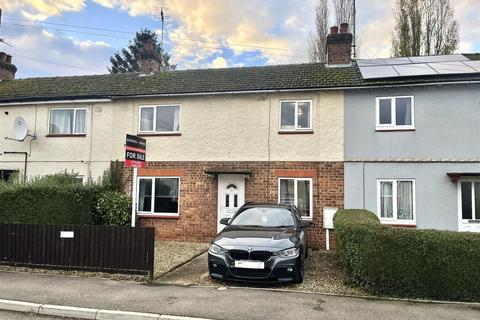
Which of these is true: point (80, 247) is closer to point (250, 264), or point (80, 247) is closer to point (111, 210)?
point (250, 264)

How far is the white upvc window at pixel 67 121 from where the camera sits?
15.8 meters

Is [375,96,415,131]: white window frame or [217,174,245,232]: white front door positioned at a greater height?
[375,96,415,131]: white window frame

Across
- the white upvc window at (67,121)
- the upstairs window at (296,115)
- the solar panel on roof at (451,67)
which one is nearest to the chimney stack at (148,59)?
the white upvc window at (67,121)

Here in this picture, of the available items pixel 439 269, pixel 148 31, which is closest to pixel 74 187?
pixel 439 269

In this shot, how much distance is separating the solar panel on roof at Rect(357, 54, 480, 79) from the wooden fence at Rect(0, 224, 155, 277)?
366 inches

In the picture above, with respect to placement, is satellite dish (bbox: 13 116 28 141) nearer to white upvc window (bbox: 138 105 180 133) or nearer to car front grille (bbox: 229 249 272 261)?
white upvc window (bbox: 138 105 180 133)

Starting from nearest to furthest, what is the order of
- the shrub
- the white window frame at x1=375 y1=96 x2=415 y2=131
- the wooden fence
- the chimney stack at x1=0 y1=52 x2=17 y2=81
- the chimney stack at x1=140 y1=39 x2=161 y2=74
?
the wooden fence < the white window frame at x1=375 y1=96 x2=415 y2=131 < the shrub < the chimney stack at x1=140 y1=39 x2=161 y2=74 < the chimney stack at x1=0 y1=52 x2=17 y2=81

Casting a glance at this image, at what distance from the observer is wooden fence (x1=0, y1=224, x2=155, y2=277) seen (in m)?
8.34

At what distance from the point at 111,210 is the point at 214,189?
140 inches

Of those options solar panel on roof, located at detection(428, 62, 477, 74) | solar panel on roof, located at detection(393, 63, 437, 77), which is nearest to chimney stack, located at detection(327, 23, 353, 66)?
solar panel on roof, located at detection(393, 63, 437, 77)

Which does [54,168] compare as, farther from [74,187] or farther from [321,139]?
[321,139]

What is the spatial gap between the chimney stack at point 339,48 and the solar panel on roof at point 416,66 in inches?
24.0

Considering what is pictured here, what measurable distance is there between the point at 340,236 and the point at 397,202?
5.45 metres

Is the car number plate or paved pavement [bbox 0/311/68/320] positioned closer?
paved pavement [bbox 0/311/68/320]
